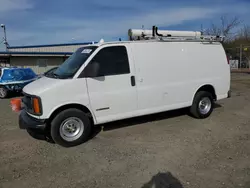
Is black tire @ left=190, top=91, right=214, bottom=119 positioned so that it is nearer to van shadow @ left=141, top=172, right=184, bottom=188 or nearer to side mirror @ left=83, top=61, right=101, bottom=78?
side mirror @ left=83, top=61, right=101, bottom=78

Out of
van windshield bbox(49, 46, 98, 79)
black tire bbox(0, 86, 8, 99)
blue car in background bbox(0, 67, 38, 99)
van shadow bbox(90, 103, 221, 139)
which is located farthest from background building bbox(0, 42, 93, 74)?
van windshield bbox(49, 46, 98, 79)

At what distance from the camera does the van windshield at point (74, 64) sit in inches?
200

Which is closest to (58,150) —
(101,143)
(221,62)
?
(101,143)

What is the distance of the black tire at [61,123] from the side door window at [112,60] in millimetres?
1013

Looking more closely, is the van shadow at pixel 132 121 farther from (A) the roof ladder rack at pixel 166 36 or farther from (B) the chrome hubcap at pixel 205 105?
(A) the roof ladder rack at pixel 166 36

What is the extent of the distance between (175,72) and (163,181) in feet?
10.8

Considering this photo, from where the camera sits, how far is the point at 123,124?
21.3ft

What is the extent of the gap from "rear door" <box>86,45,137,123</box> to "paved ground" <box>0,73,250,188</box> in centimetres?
64

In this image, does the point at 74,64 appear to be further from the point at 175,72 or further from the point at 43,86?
the point at 175,72

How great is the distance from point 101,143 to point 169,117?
8.71 feet

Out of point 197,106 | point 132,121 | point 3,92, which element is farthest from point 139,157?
point 3,92

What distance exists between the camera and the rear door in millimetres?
5148

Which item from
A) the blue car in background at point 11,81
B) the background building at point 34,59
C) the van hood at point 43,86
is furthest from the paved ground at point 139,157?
the background building at point 34,59

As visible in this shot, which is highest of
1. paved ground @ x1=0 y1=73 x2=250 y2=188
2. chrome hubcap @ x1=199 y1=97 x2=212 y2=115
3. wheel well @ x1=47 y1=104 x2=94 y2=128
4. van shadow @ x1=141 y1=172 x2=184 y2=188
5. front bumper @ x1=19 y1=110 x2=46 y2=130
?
wheel well @ x1=47 y1=104 x2=94 y2=128
